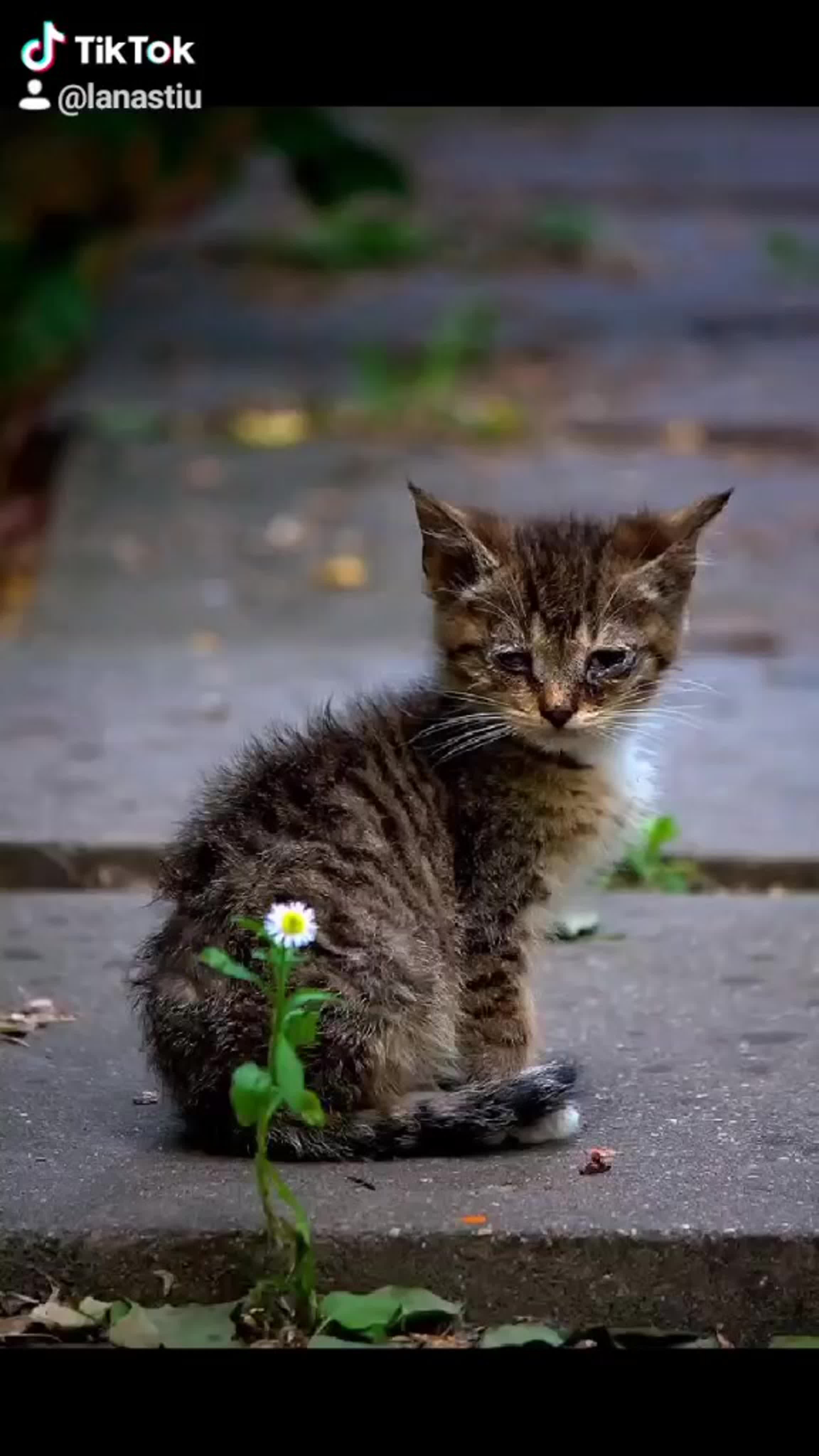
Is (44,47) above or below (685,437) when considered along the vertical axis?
above

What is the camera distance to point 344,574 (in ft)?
27.5

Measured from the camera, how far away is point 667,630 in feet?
14.8

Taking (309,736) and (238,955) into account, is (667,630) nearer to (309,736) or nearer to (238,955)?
(309,736)

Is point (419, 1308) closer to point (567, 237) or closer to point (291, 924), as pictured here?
point (291, 924)

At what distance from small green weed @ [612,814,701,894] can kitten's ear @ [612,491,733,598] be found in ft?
3.44

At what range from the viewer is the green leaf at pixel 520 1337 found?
11.2 feet

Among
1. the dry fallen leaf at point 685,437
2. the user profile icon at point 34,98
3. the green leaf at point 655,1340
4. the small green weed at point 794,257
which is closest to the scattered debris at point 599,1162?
the green leaf at point 655,1340

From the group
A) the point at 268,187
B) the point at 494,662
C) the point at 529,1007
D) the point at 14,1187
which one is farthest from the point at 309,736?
the point at 268,187

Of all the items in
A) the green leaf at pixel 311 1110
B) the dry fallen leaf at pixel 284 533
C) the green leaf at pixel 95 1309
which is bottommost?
the green leaf at pixel 95 1309

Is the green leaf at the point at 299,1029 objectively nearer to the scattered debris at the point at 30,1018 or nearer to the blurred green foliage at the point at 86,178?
the scattered debris at the point at 30,1018

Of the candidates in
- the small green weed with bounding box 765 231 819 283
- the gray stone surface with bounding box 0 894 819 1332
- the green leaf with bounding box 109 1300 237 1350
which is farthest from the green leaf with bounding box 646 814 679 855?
the small green weed with bounding box 765 231 819 283

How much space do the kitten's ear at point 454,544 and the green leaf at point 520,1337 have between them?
1552 mm

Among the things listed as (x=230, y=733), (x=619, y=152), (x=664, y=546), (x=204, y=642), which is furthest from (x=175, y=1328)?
(x=619, y=152)

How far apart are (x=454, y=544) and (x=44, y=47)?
10.8 feet
